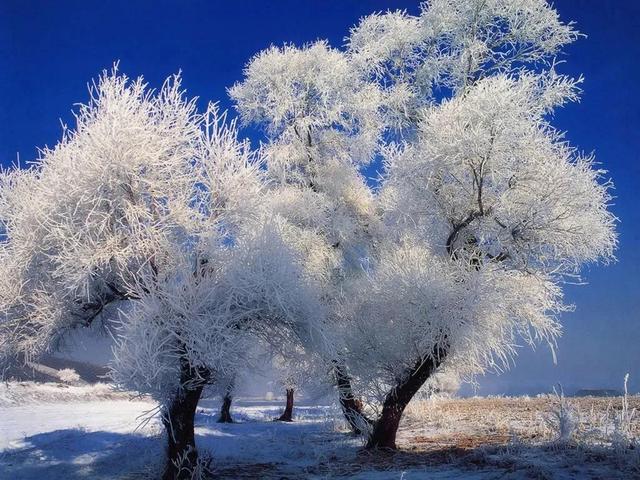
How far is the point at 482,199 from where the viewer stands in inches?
461

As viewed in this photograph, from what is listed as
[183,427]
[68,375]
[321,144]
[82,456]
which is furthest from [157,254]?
[68,375]

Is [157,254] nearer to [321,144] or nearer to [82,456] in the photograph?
[82,456]

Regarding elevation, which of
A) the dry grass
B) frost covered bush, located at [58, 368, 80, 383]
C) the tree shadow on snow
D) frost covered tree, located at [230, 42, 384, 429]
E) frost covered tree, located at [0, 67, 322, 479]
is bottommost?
the tree shadow on snow

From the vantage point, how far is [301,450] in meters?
12.4

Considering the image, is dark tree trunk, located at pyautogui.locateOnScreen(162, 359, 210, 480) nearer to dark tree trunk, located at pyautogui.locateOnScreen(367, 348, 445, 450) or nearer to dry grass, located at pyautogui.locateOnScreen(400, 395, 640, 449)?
dark tree trunk, located at pyautogui.locateOnScreen(367, 348, 445, 450)

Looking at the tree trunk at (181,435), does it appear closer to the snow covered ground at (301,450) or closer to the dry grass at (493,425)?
the snow covered ground at (301,450)

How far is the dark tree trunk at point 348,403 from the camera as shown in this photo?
1277 centimetres

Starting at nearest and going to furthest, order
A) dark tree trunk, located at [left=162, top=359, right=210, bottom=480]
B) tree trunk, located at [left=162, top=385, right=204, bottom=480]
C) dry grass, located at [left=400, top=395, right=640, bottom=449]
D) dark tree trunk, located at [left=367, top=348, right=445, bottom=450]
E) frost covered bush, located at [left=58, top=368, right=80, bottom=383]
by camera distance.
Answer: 1. dark tree trunk, located at [left=162, top=359, right=210, bottom=480]
2. tree trunk, located at [left=162, top=385, right=204, bottom=480]
3. dry grass, located at [left=400, top=395, right=640, bottom=449]
4. dark tree trunk, located at [left=367, top=348, right=445, bottom=450]
5. frost covered bush, located at [left=58, top=368, right=80, bottom=383]

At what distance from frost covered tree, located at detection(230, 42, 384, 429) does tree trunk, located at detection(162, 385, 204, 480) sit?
6.17m

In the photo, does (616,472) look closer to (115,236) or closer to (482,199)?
(482,199)

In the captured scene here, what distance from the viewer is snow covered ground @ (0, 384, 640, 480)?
8.54m

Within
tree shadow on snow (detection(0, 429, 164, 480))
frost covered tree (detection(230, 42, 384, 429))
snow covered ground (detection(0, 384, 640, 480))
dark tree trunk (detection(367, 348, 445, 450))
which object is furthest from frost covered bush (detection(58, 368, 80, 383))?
dark tree trunk (detection(367, 348, 445, 450))

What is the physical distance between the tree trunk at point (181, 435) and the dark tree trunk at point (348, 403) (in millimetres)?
3268

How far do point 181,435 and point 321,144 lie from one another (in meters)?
9.86
